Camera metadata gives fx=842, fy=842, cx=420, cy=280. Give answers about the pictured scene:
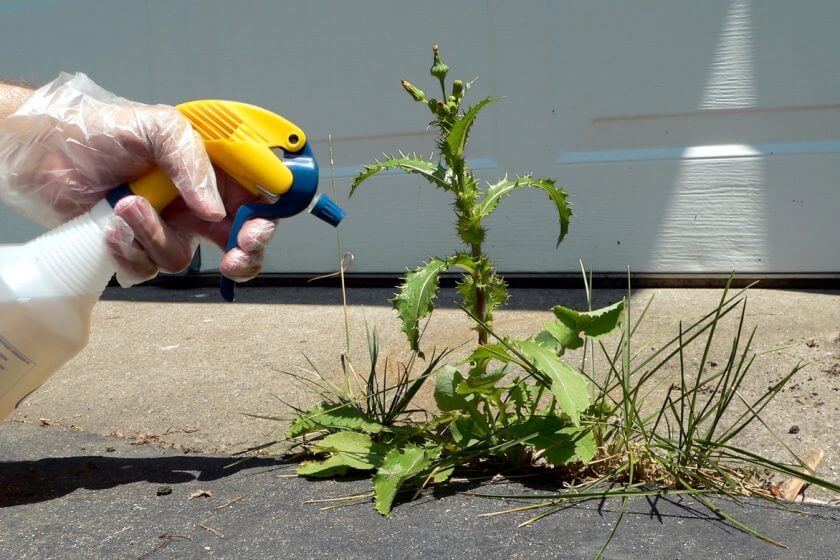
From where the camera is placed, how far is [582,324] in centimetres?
181

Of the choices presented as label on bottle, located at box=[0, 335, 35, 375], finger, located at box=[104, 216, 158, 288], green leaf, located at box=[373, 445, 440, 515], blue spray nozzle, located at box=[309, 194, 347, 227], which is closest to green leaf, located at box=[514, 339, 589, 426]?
green leaf, located at box=[373, 445, 440, 515]

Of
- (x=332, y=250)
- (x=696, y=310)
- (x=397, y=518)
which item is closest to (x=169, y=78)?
(x=332, y=250)

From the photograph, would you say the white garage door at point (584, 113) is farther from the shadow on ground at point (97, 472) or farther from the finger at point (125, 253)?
the finger at point (125, 253)

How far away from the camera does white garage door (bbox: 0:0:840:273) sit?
3.72 metres

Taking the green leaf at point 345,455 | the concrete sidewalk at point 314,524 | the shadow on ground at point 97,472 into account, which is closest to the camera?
the concrete sidewalk at point 314,524

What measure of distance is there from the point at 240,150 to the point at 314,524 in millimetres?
842

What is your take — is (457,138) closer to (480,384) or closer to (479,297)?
(479,297)

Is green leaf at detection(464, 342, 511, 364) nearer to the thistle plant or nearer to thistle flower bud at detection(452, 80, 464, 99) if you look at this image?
the thistle plant

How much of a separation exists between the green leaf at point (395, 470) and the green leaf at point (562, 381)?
0.32 m

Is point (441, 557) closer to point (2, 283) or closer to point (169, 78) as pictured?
point (2, 283)

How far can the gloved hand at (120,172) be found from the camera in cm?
187

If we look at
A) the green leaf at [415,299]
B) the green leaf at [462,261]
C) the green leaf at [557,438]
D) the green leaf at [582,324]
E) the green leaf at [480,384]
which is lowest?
the green leaf at [557,438]

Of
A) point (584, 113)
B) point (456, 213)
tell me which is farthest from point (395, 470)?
point (584, 113)

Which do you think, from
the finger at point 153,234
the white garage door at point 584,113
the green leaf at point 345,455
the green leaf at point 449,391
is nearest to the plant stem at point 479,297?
the green leaf at point 449,391
